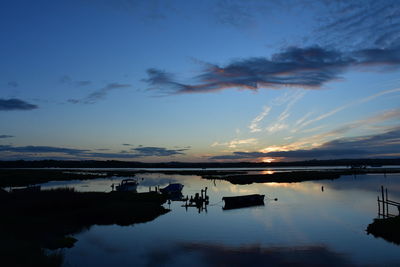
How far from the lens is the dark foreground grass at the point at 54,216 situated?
19466mm

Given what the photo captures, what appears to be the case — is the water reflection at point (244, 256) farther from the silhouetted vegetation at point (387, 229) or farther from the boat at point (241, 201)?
the boat at point (241, 201)

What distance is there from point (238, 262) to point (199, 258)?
291 centimetres

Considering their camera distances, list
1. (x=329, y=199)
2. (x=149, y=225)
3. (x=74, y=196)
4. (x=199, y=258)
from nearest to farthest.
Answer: (x=199, y=258) → (x=149, y=225) → (x=74, y=196) → (x=329, y=199)

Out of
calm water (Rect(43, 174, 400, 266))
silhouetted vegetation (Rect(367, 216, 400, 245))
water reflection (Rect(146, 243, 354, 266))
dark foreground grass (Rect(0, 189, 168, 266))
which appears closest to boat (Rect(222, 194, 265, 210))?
calm water (Rect(43, 174, 400, 266))

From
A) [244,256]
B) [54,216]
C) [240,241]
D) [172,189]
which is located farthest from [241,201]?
[54,216]

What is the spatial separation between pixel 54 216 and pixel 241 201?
82.2ft

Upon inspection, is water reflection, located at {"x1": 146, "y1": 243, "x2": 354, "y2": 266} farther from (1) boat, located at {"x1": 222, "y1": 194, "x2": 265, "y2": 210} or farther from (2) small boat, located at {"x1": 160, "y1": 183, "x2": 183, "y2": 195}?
(2) small boat, located at {"x1": 160, "y1": 183, "x2": 183, "y2": 195}

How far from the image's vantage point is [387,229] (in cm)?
2806

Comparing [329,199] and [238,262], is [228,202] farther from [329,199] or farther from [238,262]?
[238,262]

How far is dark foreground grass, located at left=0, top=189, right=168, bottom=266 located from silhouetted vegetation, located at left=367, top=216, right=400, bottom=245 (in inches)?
913

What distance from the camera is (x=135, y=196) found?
47.1 metres

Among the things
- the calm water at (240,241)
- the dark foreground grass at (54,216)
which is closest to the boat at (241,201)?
the calm water at (240,241)

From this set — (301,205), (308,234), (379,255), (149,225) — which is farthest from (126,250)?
(301,205)

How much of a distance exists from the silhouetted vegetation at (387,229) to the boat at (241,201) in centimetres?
1881
